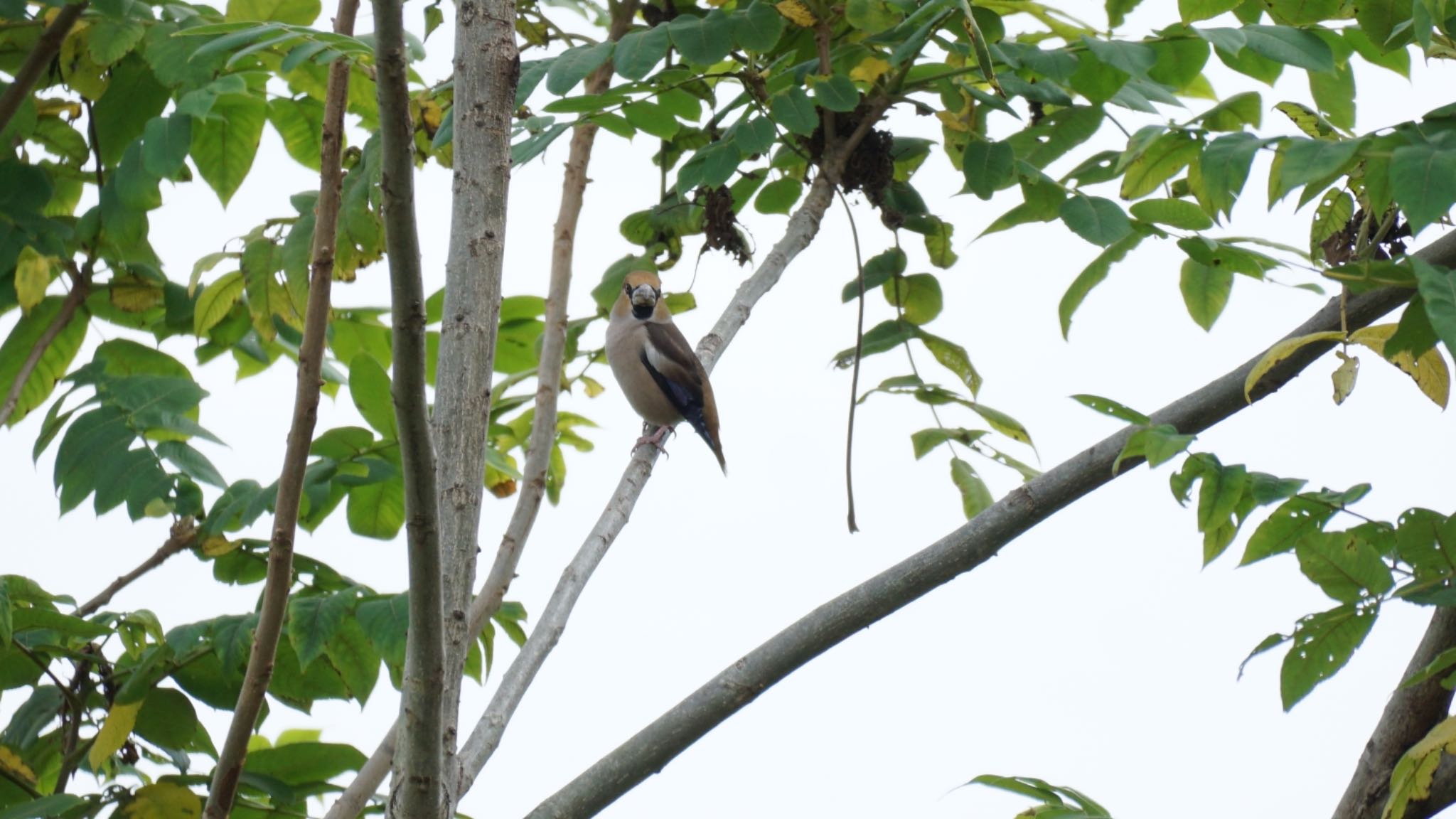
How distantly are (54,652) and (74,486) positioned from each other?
40 cm

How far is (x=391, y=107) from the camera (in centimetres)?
173

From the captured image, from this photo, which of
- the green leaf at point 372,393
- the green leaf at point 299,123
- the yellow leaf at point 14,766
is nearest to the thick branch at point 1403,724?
the green leaf at point 372,393

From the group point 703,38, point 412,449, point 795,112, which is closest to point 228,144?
point 703,38

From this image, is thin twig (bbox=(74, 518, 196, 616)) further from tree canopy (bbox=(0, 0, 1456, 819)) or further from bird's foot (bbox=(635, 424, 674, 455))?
bird's foot (bbox=(635, 424, 674, 455))

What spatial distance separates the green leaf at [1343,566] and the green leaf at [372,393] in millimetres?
2034

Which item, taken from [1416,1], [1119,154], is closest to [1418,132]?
[1416,1]

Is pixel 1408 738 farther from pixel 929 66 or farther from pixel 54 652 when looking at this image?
pixel 54 652

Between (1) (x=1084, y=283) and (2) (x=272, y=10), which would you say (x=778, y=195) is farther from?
(2) (x=272, y=10)

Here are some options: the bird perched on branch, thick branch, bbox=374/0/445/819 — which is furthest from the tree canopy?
the bird perched on branch

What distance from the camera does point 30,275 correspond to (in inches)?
140

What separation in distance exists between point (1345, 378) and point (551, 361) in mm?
2004

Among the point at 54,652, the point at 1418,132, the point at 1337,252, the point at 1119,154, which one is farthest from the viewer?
the point at 1119,154

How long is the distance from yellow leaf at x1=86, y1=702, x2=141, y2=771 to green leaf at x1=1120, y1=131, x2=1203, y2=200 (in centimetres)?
247

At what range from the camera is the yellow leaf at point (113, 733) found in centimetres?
293
